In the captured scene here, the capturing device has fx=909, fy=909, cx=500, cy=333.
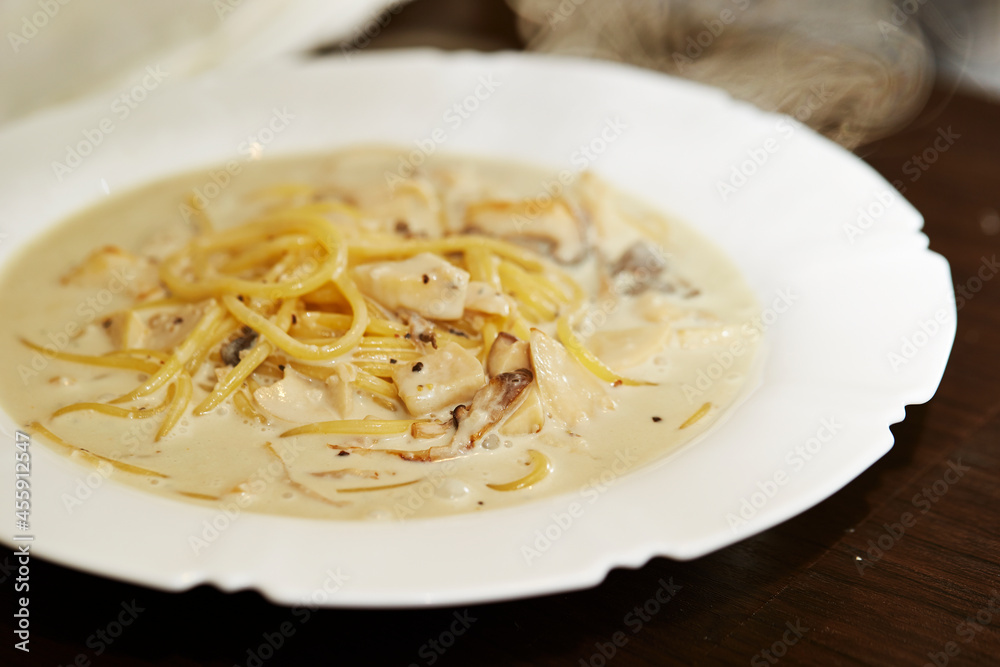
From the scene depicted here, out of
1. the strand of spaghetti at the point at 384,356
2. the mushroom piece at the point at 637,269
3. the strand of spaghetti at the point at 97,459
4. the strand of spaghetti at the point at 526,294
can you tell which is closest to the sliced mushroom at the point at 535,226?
the mushroom piece at the point at 637,269

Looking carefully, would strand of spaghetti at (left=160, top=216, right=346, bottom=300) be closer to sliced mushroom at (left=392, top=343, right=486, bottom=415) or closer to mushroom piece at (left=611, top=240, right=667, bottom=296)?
sliced mushroom at (left=392, top=343, right=486, bottom=415)

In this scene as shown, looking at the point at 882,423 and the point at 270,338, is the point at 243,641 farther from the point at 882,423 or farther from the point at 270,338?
the point at 882,423

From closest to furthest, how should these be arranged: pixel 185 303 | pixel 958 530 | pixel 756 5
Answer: pixel 958 530
pixel 185 303
pixel 756 5

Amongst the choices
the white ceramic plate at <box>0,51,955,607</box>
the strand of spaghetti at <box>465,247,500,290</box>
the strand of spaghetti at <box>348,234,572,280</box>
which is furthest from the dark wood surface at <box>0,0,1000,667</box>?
the strand of spaghetti at <box>348,234,572,280</box>

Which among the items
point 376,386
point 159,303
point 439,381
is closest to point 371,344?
point 376,386

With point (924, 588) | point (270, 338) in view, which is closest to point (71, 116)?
point (270, 338)

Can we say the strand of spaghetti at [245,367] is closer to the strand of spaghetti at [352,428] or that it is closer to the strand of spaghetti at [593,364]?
the strand of spaghetti at [352,428]

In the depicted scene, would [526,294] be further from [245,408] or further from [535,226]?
[245,408]
